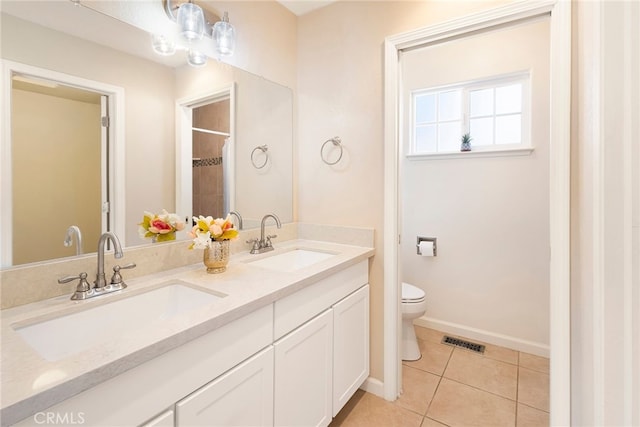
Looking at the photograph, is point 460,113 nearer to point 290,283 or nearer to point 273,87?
point 273,87

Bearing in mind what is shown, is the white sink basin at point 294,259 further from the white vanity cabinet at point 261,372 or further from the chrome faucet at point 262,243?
the white vanity cabinet at point 261,372

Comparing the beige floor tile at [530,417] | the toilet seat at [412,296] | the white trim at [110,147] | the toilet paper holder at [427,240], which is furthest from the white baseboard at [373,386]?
the white trim at [110,147]

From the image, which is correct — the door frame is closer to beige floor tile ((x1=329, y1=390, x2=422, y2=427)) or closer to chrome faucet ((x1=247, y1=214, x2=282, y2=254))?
beige floor tile ((x1=329, y1=390, x2=422, y2=427))

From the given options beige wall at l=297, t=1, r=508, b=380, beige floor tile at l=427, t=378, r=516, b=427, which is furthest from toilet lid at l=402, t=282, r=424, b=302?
beige floor tile at l=427, t=378, r=516, b=427

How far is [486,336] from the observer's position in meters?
2.36

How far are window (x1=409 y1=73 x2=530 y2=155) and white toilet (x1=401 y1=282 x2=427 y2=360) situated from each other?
3.95 feet

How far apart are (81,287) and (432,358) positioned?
218cm

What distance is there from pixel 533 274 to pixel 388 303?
1.26 m

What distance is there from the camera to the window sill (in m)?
2.14

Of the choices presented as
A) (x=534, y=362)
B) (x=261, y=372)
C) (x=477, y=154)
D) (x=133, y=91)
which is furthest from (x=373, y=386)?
(x=133, y=91)

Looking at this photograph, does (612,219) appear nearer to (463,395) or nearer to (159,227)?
(159,227)

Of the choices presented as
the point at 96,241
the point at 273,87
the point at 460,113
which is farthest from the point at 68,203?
the point at 460,113

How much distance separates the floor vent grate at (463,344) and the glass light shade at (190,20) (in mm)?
2682

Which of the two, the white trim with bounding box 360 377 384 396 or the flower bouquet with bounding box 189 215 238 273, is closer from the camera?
the flower bouquet with bounding box 189 215 238 273
